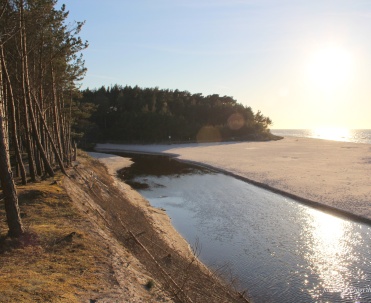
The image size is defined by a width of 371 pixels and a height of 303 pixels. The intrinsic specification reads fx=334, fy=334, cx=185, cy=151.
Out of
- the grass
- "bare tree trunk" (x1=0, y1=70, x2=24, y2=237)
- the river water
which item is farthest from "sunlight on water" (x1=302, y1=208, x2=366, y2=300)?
"bare tree trunk" (x1=0, y1=70, x2=24, y2=237)

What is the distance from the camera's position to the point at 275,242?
1723cm

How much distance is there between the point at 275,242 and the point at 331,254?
2.69 metres

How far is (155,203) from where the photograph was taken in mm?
26953

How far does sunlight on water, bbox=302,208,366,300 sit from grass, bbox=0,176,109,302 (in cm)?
794

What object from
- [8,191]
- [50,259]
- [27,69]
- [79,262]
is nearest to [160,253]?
[79,262]

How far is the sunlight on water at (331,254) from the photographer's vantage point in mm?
12453

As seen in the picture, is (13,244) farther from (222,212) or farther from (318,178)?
(318,178)

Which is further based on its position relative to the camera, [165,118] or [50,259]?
[165,118]

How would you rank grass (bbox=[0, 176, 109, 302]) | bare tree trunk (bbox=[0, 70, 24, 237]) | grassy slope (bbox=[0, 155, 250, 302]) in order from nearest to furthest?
grass (bbox=[0, 176, 109, 302]) < grassy slope (bbox=[0, 155, 250, 302]) < bare tree trunk (bbox=[0, 70, 24, 237])

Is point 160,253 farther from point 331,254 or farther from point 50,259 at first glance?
point 331,254

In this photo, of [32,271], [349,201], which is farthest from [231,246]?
[349,201]

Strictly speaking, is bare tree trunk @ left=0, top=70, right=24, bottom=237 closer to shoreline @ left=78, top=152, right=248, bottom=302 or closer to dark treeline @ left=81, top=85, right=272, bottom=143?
shoreline @ left=78, top=152, right=248, bottom=302

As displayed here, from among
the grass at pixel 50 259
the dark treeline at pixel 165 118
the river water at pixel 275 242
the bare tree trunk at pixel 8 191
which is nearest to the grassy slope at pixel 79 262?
the grass at pixel 50 259

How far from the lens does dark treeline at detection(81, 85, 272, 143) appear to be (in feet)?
351
